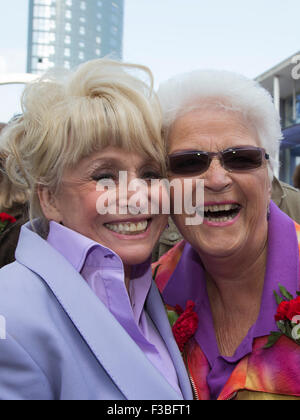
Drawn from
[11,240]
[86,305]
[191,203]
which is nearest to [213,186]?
[191,203]

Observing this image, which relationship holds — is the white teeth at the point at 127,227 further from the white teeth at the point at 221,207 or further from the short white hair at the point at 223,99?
the short white hair at the point at 223,99

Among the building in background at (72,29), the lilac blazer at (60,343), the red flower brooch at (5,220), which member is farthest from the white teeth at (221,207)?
the building in background at (72,29)

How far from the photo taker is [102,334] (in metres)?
1.17

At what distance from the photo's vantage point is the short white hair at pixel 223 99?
1714mm

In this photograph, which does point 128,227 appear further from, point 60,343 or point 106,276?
point 60,343

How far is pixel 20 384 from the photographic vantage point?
1006mm

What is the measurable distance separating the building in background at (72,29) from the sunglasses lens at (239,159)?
145 feet

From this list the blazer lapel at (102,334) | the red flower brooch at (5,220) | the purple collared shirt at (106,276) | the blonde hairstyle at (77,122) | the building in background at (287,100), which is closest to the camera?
the blazer lapel at (102,334)

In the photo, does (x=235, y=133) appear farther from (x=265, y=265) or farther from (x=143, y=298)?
(x=143, y=298)

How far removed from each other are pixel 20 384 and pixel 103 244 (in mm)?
592

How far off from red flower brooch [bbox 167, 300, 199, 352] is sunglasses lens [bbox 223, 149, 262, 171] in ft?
2.31

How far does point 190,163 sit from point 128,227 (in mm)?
414

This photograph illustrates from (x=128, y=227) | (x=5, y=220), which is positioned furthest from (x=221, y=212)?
(x=5, y=220)

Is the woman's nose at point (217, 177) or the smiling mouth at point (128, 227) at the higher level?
the woman's nose at point (217, 177)
